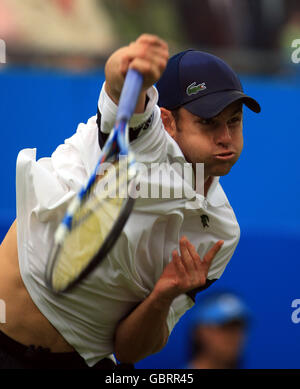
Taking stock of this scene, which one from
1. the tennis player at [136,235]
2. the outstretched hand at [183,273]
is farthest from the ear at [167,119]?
the outstretched hand at [183,273]

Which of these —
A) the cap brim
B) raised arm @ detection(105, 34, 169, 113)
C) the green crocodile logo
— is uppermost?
raised arm @ detection(105, 34, 169, 113)

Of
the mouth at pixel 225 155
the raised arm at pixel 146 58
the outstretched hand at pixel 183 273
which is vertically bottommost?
the outstretched hand at pixel 183 273

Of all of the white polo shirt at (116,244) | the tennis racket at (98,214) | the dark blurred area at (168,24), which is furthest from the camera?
the dark blurred area at (168,24)

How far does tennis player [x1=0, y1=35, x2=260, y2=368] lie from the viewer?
65.9 inches

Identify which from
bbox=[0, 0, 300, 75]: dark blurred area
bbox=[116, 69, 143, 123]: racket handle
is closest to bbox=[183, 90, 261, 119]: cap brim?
bbox=[116, 69, 143, 123]: racket handle

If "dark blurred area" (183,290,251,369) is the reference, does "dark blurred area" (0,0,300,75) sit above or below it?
above

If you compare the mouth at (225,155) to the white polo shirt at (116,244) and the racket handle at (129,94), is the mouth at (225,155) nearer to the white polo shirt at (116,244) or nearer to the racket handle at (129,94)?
the white polo shirt at (116,244)

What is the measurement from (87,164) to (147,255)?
0.25 metres

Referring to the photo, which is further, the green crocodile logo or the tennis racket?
the green crocodile logo

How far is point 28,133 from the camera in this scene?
313 centimetres

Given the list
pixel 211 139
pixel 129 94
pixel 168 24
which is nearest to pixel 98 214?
pixel 129 94

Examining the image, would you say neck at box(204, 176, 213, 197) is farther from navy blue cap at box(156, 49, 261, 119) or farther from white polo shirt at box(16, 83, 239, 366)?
navy blue cap at box(156, 49, 261, 119)

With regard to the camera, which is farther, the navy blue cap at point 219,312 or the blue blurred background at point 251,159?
the blue blurred background at point 251,159

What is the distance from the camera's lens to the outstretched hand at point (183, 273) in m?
1.68
